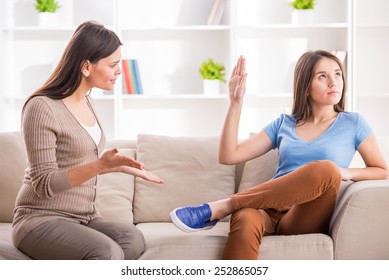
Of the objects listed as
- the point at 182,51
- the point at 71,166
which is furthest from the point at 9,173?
the point at 182,51

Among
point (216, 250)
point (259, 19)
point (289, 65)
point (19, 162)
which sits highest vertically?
point (259, 19)

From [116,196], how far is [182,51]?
72.8 inches

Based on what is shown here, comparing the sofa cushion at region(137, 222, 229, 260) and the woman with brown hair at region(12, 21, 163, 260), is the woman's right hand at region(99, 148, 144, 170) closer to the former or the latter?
the woman with brown hair at region(12, 21, 163, 260)

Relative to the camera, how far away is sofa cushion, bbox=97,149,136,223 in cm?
274

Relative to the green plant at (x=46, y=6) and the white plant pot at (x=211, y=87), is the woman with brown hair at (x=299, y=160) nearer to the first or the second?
the white plant pot at (x=211, y=87)

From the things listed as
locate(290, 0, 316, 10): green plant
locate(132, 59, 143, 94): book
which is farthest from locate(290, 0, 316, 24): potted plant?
locate(132, 59, 143, 94): book

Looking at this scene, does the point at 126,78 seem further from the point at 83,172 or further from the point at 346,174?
the point at 83,172

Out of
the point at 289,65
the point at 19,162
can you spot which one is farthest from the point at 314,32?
the point at 19,162

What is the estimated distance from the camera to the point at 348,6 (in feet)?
13.7

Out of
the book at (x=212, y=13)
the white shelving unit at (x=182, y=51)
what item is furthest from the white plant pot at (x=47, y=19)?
the book at (x=212, y=13)

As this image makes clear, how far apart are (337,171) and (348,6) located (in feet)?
7.24

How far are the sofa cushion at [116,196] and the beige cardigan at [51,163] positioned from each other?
555mm

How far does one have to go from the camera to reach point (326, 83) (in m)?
2.60
